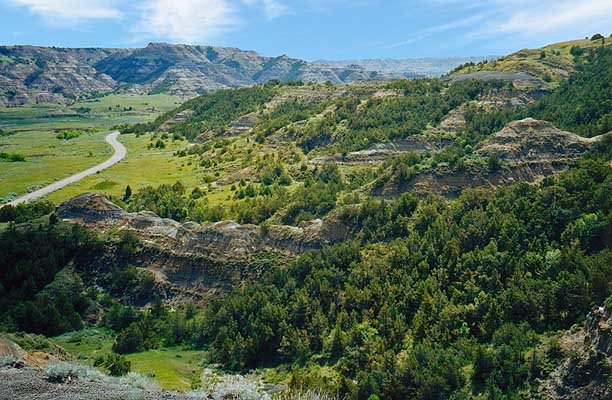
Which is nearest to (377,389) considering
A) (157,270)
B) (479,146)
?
(157,270)

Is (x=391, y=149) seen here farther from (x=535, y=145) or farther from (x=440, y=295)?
(x=440, y=295)

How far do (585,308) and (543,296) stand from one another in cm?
179

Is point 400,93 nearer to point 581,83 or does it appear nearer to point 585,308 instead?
point 581,83

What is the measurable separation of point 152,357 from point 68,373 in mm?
8826

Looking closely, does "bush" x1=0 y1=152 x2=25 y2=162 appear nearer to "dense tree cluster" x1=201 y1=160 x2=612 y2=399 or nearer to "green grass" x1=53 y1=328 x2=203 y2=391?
"green grass" x1=53 y1=328 x2=203 y2=391

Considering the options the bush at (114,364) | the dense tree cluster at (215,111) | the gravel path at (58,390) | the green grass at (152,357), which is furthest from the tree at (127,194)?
the gravel path at (58,390)

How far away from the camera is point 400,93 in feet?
282

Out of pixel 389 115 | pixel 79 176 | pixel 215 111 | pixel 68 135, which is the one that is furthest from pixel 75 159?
pixel 389 115

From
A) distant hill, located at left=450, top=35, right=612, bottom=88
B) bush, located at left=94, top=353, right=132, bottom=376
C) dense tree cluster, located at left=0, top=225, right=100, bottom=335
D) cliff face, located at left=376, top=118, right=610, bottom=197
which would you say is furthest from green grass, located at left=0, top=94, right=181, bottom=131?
bush, located at left=94, top=353, right=132, bottom=376

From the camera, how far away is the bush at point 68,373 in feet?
60.2

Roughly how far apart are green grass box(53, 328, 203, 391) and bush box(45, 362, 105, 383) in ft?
13.2

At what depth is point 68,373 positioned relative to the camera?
18734 mm

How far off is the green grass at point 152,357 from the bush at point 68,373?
4016 millimetres

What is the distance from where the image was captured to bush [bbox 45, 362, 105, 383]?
1836 cm
